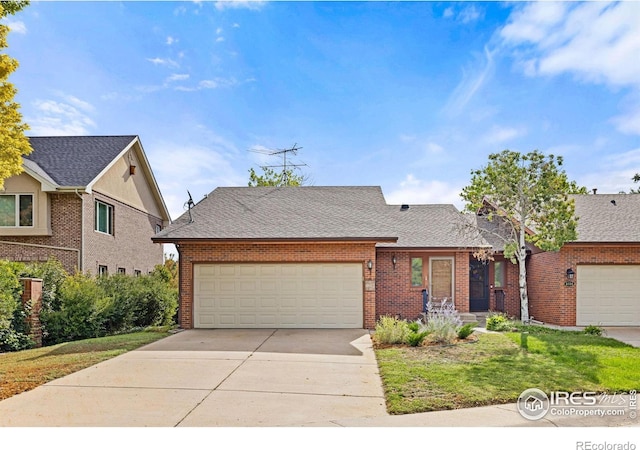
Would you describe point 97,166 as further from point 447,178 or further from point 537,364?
point 537,364

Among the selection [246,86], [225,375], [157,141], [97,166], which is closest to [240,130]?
[157,141]

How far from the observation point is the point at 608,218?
54.5 ft

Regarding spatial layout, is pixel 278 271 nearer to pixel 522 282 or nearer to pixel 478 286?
pixel 522 282

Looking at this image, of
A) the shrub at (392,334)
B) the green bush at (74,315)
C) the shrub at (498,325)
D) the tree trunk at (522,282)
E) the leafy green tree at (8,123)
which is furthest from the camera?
the tree trunk at (522,282)

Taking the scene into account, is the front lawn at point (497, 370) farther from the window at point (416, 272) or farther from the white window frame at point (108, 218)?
the white window frame at point (108, 218)

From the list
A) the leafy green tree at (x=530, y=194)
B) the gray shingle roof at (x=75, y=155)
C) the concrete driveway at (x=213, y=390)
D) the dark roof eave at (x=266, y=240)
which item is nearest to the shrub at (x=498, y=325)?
the leafy green tree at (x=530, y=194)

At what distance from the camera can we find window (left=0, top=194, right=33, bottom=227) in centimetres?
1717

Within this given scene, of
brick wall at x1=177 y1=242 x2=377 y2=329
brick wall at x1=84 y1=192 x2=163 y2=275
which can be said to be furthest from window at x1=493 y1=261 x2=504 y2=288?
brick wall at x1=84 y1=192 x2=163 y2=275

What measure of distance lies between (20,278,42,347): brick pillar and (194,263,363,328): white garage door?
4.16 meters

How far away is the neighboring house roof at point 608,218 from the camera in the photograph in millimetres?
15149

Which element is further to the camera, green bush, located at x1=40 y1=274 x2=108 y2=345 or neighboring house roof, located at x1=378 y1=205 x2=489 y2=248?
neighboring house roof, located at x1=378 y1=205 x2=489 y2=248

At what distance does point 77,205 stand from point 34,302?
637 centimetres

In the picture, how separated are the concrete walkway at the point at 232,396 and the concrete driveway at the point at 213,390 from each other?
12 mm

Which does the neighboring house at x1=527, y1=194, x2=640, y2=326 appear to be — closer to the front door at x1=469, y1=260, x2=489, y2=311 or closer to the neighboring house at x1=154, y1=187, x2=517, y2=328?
the front door at x1=469, y1=260, x2=489, y2=311
